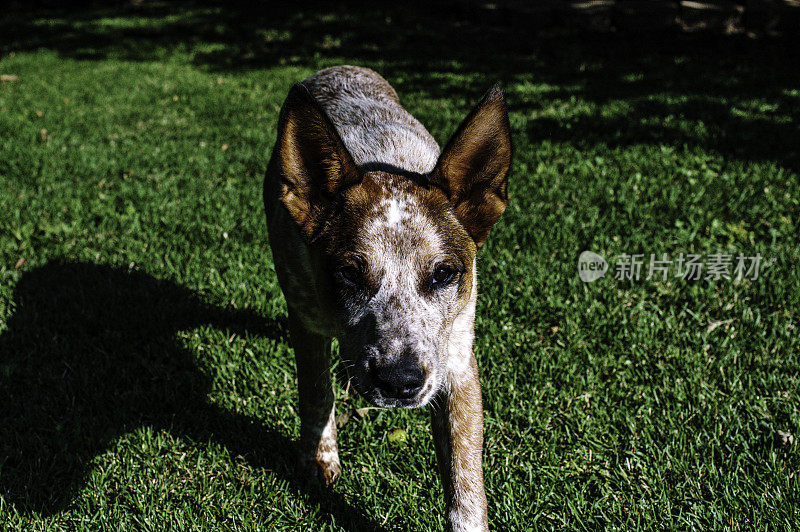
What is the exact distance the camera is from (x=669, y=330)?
410cm

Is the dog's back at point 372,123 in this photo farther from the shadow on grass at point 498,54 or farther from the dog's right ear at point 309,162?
the shadow on grass at point 498,54

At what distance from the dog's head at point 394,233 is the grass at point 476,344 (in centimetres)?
113

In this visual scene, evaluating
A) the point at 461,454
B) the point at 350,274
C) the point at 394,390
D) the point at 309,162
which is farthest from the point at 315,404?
the point at 309,162

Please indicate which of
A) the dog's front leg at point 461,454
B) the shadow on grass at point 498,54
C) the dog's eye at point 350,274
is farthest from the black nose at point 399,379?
the shadow on grass at point 498,54

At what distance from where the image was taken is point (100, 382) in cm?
379

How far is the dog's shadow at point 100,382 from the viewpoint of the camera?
3.21 meters

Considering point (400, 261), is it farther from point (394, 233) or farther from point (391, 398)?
point (391, 398)

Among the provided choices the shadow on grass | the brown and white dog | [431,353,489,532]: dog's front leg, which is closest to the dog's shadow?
[431,353,489,532]: dog's front leg

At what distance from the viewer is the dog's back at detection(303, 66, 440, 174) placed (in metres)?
3.18

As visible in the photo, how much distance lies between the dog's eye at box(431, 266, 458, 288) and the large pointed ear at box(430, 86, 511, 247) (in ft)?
0.88

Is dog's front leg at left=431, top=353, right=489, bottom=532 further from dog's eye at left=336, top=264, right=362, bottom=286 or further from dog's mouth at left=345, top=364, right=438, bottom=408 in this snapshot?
dog's eye at left=336, top=264, right=362, bottom=286

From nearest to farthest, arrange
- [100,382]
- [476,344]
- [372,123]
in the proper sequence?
[372,123] → [100,382] → [476,344]

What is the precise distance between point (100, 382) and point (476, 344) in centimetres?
239

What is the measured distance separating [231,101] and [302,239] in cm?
758
